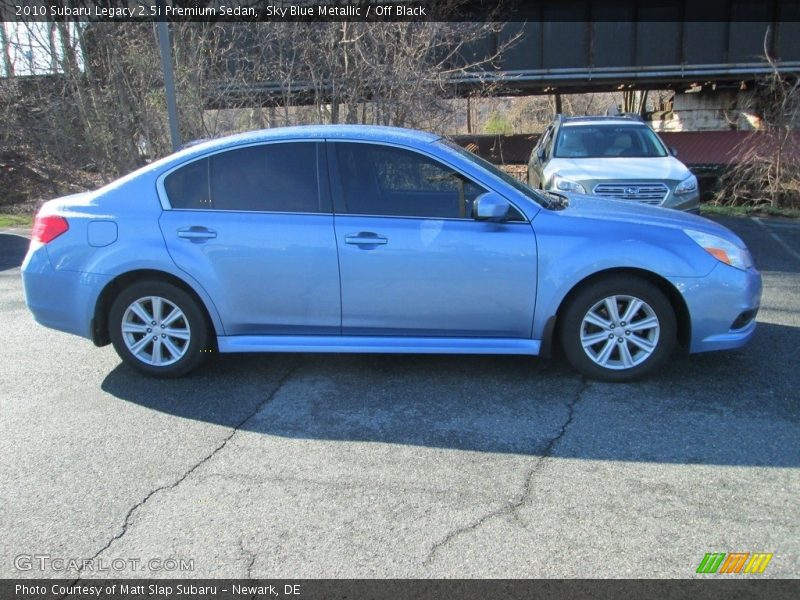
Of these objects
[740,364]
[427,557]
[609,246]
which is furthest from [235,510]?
[740,364]

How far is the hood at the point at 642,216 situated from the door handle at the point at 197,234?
2.47 m

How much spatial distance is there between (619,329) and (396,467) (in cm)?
191

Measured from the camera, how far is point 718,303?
4445 millimetres

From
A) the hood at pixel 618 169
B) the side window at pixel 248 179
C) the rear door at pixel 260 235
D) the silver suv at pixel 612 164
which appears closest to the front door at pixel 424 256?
the rear door at pixel 260 235

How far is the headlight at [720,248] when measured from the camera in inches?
177

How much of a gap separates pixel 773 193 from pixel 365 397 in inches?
425

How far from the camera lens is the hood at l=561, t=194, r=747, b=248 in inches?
182

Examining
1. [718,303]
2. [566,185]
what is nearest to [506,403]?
[718,303]

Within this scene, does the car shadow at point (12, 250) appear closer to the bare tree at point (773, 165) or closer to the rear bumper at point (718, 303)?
the rear bumper at point (718, 303)

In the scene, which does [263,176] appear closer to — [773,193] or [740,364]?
[740,364]

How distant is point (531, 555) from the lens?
287 centimetres

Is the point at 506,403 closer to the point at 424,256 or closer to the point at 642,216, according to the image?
the point at 424,256

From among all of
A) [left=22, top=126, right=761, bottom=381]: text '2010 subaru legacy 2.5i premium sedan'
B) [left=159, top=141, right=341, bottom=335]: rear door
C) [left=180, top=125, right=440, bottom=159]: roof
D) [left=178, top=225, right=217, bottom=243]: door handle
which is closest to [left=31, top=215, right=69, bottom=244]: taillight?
[left=22, top=126, right=761, bottom=381]: text '2010 subaru legacy 2.5i premium sedan'

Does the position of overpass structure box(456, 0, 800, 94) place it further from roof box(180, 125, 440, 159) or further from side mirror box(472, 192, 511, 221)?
side mirror box(472, 192, 511, 221)
